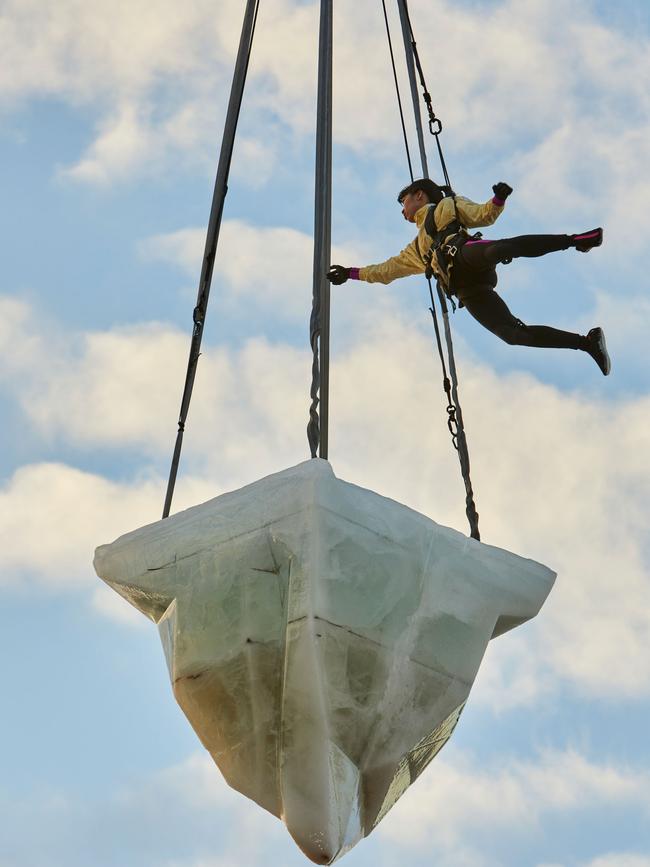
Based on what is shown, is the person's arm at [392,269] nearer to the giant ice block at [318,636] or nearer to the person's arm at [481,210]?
the person's arm at [481,210]

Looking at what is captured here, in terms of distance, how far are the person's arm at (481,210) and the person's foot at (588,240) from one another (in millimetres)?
650

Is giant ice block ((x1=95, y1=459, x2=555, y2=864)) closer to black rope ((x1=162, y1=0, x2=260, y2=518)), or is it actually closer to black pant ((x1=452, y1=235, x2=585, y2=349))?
black rope ((x1=162, y1=0, x2=260, y2=518))

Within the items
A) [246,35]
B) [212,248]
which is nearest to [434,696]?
[212,248]

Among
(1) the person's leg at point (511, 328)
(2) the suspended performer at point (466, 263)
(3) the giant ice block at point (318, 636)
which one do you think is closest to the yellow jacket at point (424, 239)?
(2) the suspended performer at point (466, 263)

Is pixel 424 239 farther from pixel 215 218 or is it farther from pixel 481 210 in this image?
pixel 215 218

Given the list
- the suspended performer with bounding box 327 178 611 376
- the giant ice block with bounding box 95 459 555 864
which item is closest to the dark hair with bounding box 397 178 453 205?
the suspended performer with bounding box 327 178 611 376

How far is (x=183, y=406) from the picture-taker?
12945 mm

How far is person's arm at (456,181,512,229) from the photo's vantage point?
42.2 ft

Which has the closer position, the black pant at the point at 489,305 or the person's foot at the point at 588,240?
the person's foot at the point at 588,240

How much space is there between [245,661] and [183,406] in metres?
2.85

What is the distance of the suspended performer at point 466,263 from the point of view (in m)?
13.2

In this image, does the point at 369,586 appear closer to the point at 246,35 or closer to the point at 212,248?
the point at 212,248

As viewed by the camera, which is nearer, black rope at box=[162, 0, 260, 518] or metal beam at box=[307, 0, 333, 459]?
metal beam at box=[307, 0, 333, 459]

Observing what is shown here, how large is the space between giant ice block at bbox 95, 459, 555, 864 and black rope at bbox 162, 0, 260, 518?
139cm
